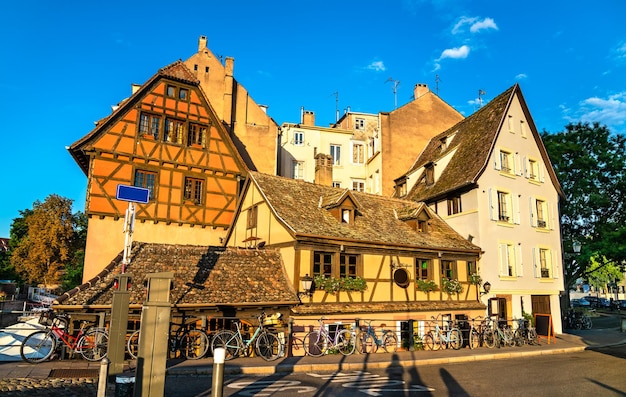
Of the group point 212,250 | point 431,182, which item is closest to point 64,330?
point 212,250

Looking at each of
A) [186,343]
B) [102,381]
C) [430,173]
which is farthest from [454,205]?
[102,381]

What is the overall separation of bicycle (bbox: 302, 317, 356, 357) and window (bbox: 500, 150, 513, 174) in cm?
1449

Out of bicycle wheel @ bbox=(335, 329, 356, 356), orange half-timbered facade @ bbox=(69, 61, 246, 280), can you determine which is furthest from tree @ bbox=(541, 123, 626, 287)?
orange half-timbered facade @ bbox=(69, 61, 246, 280)

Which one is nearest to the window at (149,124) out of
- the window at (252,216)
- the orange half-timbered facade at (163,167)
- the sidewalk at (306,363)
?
the orange half-timbered facade at (163,167)

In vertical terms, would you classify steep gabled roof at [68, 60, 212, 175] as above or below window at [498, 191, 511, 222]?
above

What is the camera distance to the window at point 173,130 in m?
23.5

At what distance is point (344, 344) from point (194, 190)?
40.1 ft

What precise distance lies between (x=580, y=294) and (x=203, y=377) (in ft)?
285

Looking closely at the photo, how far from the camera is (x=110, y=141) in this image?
21.9 metres

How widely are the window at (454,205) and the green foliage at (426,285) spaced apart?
590cm

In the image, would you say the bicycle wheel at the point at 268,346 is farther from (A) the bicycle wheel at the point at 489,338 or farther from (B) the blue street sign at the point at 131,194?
(A) the bicycle wheel at the point at 489,338

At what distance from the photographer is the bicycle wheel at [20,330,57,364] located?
1198cm

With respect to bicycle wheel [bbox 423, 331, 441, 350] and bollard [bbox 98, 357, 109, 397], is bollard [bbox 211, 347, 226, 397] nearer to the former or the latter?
bollard [bbox 98, 357, 109, 397]

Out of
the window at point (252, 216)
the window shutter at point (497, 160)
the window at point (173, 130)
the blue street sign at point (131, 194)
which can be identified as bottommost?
the blue street sign at point (131, 194)
